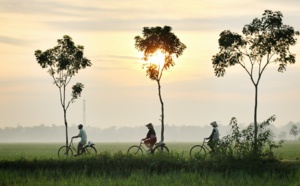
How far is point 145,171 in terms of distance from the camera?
79.0 feet

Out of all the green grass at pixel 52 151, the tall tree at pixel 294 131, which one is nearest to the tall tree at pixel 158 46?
the green grass at pixel 52 151

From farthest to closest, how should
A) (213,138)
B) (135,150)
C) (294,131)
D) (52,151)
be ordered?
(294,131), (52,151), (135,150), (213,138)

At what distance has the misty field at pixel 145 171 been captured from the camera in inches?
840

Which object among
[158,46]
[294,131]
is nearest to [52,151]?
[158,46]

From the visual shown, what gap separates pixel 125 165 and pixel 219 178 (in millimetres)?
5413

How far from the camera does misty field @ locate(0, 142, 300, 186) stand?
21.3 m

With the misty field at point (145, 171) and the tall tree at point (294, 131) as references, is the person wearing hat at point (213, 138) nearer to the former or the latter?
the misty field at point (145, 171)

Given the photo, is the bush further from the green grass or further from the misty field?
the green grass

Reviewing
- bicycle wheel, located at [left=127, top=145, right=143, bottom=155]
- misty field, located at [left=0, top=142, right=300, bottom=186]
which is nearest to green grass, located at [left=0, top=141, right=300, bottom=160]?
misty field, located at [left=0, top=142, right=300, bottom=186]

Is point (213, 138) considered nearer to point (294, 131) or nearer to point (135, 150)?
point (135, 150)

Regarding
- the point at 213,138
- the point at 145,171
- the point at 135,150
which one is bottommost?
the point at 145,171

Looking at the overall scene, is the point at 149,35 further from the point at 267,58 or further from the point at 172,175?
the point at 172,175

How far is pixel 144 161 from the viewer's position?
83.2ft

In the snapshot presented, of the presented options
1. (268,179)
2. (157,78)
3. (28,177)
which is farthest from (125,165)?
(157,78)
